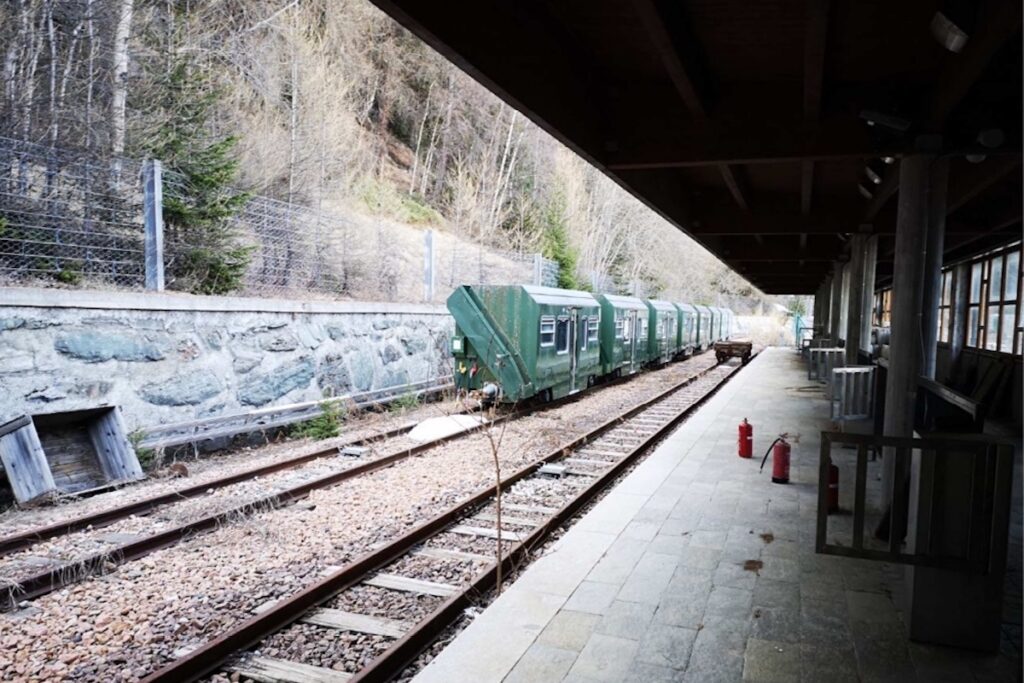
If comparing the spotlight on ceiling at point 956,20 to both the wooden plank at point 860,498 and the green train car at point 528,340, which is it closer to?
the wooden plank at point 860,498

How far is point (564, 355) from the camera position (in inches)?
579

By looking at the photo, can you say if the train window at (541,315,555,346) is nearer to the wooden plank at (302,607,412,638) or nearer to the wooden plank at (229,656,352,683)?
the wooden plank at (302,607,412,638)

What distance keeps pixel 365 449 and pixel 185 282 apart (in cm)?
477

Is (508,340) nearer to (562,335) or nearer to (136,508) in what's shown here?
(562,335)

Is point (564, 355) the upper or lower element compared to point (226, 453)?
upper

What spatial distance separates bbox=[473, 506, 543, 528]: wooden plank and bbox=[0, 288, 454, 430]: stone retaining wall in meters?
5.12

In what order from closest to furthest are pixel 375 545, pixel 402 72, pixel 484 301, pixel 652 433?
pixel 375 545
pixel 652 433
pixel 484 301
pixel 402 72

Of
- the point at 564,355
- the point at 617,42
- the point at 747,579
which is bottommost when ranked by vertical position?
the point at 747,579

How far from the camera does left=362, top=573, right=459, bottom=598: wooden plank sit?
521 cm

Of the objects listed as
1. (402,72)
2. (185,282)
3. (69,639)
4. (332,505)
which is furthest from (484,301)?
(402,72)

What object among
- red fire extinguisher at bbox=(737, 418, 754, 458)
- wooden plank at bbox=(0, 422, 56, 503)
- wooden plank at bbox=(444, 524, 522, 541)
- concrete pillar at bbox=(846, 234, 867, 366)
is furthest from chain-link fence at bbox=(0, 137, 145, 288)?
concrete pillar at bbox=(846, 234, 867, 366)

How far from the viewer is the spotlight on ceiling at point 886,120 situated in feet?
17.6

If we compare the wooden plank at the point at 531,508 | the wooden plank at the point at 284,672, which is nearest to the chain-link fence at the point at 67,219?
the wooden plank at the point at 531,508

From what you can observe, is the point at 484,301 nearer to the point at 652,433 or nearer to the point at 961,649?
the point at 652,433
